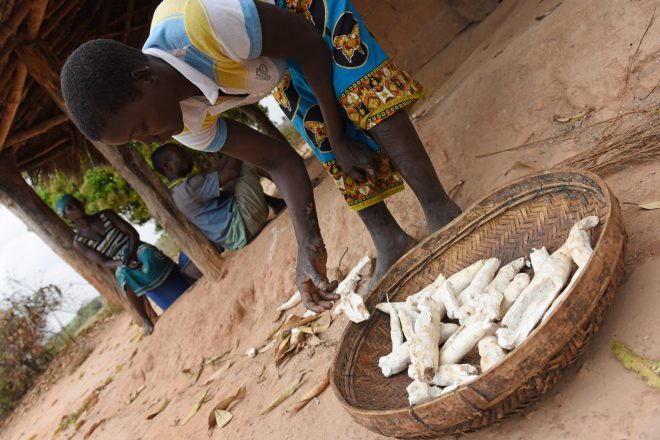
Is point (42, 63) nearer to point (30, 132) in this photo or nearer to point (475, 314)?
point (30, 132)

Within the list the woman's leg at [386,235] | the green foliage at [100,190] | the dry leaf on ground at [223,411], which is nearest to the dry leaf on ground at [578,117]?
the woman's leg at [386,235]

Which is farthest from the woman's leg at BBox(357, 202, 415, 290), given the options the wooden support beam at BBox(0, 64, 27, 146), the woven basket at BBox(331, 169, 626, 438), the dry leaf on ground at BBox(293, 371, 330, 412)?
the wooden support beam at BBox(0, 64, 27, 146)

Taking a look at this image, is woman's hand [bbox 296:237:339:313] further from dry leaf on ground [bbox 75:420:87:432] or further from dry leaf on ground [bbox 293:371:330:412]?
dry leaf on ground [bbox 75:420:87:432]

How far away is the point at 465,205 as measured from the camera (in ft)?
8.09

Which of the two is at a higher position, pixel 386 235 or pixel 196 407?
pixel 386 235

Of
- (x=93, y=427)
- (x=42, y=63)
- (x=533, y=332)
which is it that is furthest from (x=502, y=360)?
(x=42, y=63)

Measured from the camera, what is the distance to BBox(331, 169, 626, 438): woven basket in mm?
1100

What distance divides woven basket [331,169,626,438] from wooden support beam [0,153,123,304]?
159 inches

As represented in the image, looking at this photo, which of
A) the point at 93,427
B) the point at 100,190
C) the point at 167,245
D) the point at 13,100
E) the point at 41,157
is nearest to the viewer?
the point at 93,427

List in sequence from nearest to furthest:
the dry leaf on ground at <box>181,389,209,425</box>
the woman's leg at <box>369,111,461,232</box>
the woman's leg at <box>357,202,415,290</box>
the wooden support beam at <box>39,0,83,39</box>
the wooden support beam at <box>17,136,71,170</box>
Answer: the woman's leg at <box>369,111,461,232</box> < the woman's leg at <box>357,202,415,290</box> < the dry leaf on ground at <box>181,389,209,425</box> < the wooden support beam at <box>39,0,83,39</box> < the wooden support beam at <box>17,136,71,170</box>

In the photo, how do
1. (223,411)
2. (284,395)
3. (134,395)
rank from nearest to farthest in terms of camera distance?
(284,395)
(223,411)
(134,395)

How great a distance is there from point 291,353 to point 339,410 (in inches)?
27.6

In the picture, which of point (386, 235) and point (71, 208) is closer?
point (386, 235)

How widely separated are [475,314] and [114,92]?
3.91 ft
